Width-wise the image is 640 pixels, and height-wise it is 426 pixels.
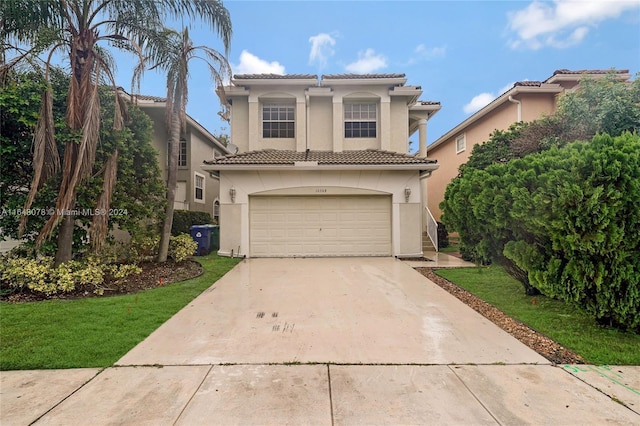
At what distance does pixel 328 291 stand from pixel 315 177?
543 cm

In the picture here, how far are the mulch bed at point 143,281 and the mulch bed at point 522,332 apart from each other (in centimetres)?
667

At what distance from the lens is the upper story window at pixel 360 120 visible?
13.8 meters

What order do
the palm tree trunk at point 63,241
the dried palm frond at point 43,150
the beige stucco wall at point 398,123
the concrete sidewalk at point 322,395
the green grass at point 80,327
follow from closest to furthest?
the concrete sidewalk at point 322,395
the green grass at point 80,327
the dried palm frond at point 43,150
the palm tree trunk at point 63,241
the beige stucco wall at point 398,123

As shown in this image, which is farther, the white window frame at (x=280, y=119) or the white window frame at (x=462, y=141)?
the white window frame at (x=462, y=141)

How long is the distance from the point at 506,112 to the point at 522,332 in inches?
499

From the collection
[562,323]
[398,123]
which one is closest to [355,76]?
[398,123]

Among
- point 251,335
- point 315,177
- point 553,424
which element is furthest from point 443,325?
point 315,177

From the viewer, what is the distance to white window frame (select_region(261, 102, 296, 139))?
13.7 metres

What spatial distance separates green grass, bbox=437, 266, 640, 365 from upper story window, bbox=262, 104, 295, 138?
966 centimetres

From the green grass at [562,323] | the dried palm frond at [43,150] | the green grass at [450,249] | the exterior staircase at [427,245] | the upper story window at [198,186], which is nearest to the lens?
the green grass at [562,323]

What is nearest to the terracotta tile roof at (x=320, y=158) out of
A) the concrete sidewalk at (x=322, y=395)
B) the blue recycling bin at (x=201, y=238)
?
the blue recycling bin at (x=201, y=238)

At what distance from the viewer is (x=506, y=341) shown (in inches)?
161


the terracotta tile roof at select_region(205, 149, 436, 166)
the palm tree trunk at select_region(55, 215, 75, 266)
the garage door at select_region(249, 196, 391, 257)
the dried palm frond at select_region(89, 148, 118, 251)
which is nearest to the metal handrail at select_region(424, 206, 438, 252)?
the garage door at select_region(249, 196, 391, 257)

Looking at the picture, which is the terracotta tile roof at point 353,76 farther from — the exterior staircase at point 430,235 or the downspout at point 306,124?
the exterior staircase at point 430,235
